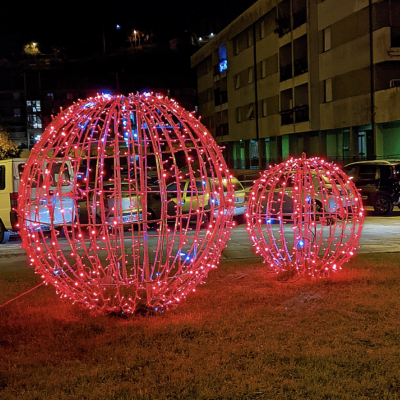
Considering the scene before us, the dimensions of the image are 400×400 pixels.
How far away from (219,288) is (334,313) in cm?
188

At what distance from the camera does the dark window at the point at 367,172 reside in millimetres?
16734

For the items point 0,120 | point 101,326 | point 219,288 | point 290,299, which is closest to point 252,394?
point 101,326

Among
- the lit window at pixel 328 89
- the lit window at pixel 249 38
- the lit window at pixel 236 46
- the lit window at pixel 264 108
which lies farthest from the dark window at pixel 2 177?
the lit window at pixel 236 46

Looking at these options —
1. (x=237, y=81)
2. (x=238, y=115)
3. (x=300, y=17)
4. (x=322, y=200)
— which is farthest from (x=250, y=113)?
(x=322, y=200)

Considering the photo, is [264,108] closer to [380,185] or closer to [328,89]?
[328,89]

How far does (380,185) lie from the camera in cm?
1641

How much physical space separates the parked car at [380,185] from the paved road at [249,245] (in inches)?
71.4

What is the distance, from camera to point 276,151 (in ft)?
121

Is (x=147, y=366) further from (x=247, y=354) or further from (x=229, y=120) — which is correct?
(x=229, y=120)

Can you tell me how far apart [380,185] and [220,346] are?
42.6 feet

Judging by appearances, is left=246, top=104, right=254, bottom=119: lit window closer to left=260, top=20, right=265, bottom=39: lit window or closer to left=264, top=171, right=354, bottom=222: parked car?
left=260, top=20, right=265, bottom=39: lit window

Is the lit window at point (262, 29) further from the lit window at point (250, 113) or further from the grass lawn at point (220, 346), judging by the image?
the grass lawn at point (220, 346)

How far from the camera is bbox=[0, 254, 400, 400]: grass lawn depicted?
4023mm

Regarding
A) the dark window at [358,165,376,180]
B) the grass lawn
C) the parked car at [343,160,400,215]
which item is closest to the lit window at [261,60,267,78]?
the dark window at [358,165,376,180]
